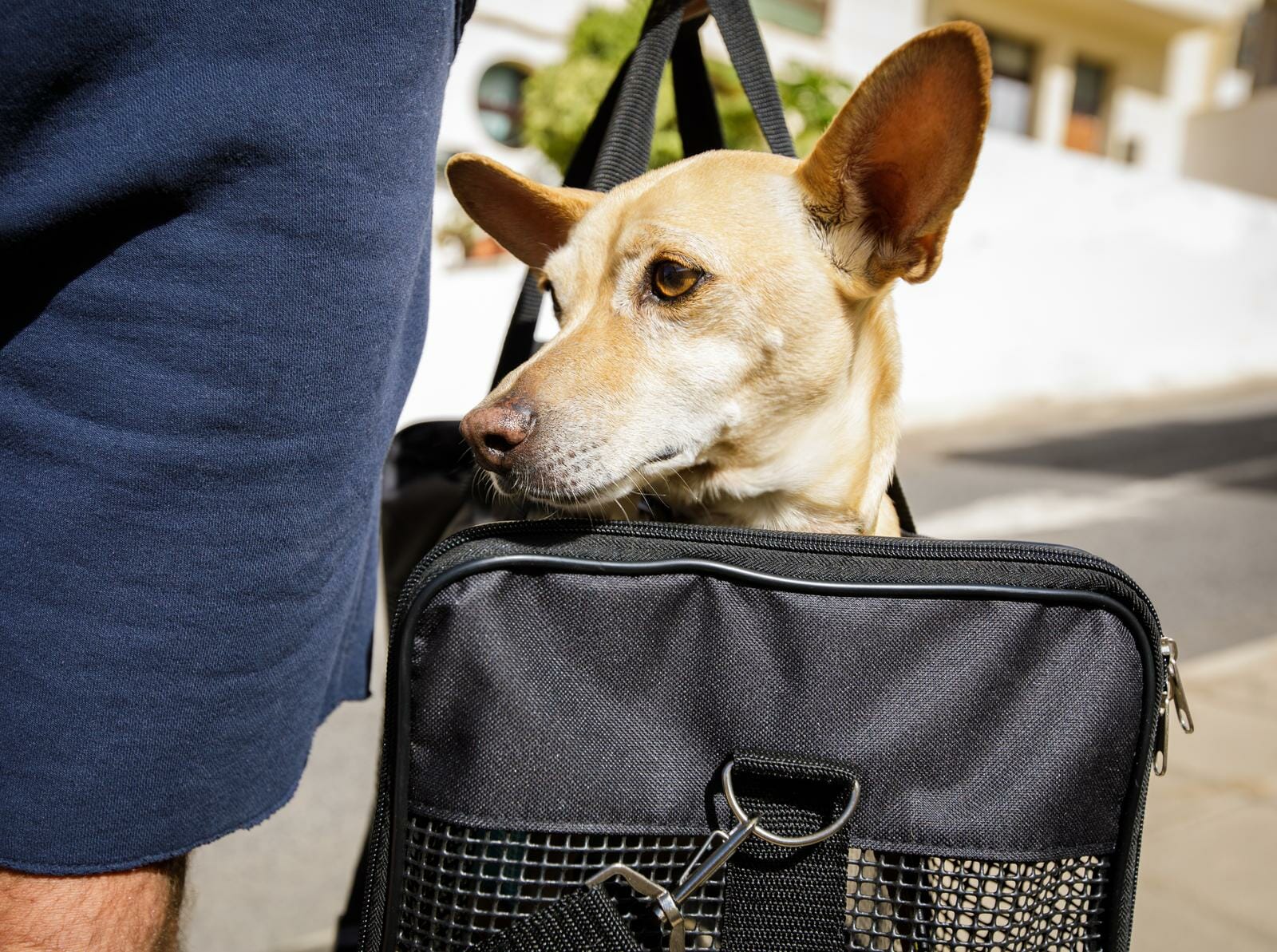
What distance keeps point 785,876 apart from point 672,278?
93 centimetres

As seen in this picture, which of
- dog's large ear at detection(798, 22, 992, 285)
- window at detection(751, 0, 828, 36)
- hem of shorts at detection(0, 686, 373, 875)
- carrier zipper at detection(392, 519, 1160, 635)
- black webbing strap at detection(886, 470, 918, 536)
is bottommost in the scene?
window at detection(751, 0, 828, 36)

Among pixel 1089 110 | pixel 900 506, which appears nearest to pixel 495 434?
pixel 900 506

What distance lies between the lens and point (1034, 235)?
12977 mm

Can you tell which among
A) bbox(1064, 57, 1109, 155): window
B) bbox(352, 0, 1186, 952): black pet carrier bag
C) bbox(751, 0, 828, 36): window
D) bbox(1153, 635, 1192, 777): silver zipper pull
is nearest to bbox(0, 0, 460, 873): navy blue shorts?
bbox(352, 0, 1186, 952): black pet carrier bag

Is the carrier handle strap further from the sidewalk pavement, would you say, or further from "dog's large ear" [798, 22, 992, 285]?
the sidewalk pavement

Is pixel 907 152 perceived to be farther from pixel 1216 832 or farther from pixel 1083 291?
pixel 1083 291

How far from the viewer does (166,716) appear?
3.05 ft

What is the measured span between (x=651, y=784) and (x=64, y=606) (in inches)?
22.8

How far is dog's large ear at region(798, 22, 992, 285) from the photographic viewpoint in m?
1.33

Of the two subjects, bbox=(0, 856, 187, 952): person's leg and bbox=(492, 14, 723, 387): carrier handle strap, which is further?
bbox=(492, 14, 723, 387): carrier handle strap

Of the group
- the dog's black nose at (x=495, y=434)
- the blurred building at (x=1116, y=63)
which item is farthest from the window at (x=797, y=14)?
the dog's black nose at (x=495, y=434)

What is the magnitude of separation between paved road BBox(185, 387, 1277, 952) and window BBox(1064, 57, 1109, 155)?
23.6 feet

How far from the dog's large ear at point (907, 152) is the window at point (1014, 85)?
18791mm

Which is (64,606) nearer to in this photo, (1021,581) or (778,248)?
(1021,581)
